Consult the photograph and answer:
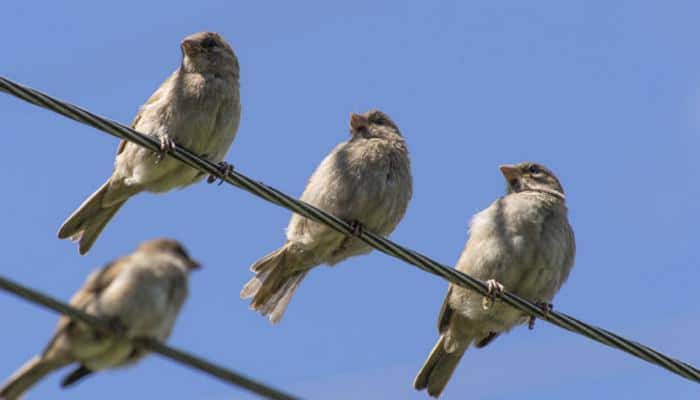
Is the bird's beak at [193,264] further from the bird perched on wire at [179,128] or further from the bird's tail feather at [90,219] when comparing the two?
the bird's tail feather at [90,219]

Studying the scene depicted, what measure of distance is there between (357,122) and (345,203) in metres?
→ 1.12

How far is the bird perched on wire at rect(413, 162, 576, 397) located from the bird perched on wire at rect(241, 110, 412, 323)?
751mm

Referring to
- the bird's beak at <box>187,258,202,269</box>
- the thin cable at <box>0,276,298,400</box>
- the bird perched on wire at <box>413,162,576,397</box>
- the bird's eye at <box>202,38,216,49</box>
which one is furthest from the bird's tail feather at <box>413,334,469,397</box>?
the thin cable at <box>0,276,298,400</box>

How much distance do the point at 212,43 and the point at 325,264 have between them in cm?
211

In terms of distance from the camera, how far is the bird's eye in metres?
12.0

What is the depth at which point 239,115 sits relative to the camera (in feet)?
38.3

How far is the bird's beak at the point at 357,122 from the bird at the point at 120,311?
507 centimetres

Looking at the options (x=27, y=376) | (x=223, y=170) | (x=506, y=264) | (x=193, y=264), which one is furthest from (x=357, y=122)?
(x=27, y=376)

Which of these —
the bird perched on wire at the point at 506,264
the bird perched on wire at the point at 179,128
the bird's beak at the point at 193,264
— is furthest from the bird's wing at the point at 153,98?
the bird's beak at the point at 193,264

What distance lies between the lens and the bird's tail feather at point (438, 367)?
12.0m

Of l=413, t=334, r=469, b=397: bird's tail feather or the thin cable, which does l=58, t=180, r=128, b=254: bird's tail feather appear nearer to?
l=413, t=334, r=469, b=397: bird's tail feather

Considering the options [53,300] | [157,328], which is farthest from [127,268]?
[53,300]

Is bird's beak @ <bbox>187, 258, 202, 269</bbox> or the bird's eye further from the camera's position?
→ the bird's eye

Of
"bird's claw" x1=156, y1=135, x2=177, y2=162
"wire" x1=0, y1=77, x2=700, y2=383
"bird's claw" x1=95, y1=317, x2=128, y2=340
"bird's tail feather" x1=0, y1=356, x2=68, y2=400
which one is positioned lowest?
"bird's tail feather" x1=0, y1=356, x2=68, y2=400
